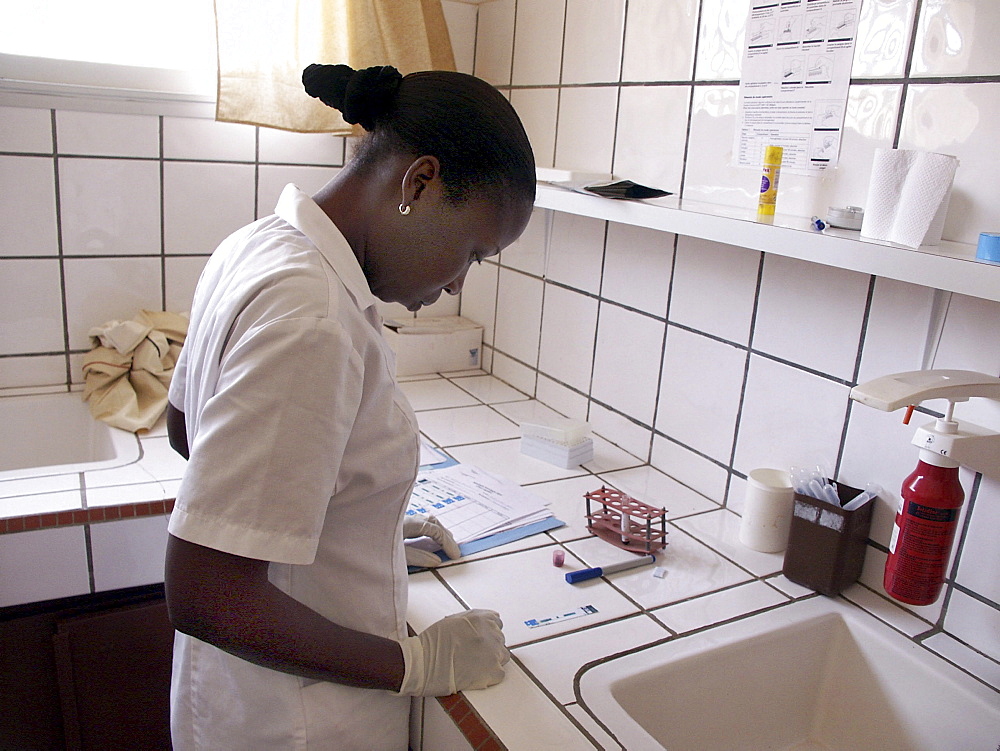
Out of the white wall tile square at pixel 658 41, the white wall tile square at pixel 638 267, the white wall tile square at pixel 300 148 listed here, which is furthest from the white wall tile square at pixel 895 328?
the white wall tile square at pixel 300 148

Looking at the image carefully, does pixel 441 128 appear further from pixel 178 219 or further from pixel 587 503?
pixel 178 219

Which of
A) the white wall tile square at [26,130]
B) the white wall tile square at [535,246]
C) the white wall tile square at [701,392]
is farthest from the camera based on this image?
the white wall tile square at [535,246]

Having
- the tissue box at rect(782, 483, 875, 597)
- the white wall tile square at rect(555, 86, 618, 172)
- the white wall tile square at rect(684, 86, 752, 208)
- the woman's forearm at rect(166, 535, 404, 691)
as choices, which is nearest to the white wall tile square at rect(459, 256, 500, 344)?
the white wall tile square at rect(555, 86, 618, 172)

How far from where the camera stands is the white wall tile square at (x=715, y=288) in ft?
4.48

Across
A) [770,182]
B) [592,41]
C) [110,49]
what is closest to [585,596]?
[770,182]

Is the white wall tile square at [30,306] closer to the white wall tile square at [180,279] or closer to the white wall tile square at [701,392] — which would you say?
the white wall tile square at [180,279]

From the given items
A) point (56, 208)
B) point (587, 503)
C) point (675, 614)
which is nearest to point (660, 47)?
point (587, 503)

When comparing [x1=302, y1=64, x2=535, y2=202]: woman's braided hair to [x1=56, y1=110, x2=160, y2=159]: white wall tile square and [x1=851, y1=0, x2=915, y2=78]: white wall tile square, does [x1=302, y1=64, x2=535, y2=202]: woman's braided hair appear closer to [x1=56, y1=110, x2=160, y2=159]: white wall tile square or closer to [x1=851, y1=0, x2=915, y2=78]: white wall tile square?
[x1=851, y1=0, x2=915, y2=78]: white wall tile square

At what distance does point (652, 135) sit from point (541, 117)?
1.38 feet

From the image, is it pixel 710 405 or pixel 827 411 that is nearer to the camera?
pixel 827 411

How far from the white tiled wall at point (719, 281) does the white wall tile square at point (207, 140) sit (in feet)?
2.05

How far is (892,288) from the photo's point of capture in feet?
3.70

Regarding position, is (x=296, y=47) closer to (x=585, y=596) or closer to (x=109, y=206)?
(x=109, y=206)

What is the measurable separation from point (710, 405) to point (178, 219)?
125 cm
